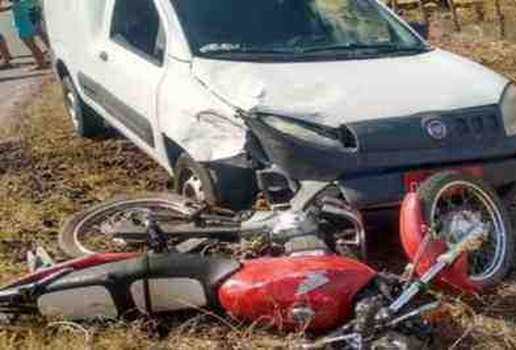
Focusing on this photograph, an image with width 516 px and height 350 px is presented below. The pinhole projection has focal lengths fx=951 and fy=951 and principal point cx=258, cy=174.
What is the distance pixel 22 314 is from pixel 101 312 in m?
0.39

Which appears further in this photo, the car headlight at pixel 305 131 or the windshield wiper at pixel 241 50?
the windshield wiper at pixel 241 50

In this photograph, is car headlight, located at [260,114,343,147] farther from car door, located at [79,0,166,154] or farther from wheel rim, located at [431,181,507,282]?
car door, located at [79,0,166,154]

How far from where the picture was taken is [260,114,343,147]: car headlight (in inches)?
183

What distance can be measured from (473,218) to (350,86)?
1005 millimetres

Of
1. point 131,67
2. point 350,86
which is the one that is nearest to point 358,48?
point 350,86

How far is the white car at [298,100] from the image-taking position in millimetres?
4676

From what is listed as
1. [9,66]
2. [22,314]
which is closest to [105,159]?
[22,314]

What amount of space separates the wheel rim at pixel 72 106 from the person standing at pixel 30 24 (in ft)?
16.4

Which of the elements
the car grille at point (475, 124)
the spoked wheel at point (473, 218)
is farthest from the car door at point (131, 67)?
the spoked wheel at point (473, 218)

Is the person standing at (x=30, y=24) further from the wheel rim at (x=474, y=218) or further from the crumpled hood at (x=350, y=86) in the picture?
the wheel rim at (x=474, y=218)

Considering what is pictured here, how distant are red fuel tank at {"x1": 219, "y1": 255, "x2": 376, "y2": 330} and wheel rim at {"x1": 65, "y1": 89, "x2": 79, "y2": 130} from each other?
14.8ft

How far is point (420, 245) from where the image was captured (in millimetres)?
4336

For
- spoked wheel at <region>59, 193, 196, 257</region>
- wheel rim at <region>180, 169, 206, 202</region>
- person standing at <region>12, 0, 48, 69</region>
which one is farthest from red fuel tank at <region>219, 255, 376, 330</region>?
person standing at <region>12, 0, 48, 69</region>

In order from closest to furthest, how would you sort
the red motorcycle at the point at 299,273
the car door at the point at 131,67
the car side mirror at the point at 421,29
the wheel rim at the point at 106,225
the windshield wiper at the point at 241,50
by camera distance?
1. the red motorcycle at the point at 299,273
2. the wheel rim at the point at 106,225
3. the windshield wiper at the point at 241,50
4. the car door at the point at 131,67
5. the car side mirror at the point at 421,29
